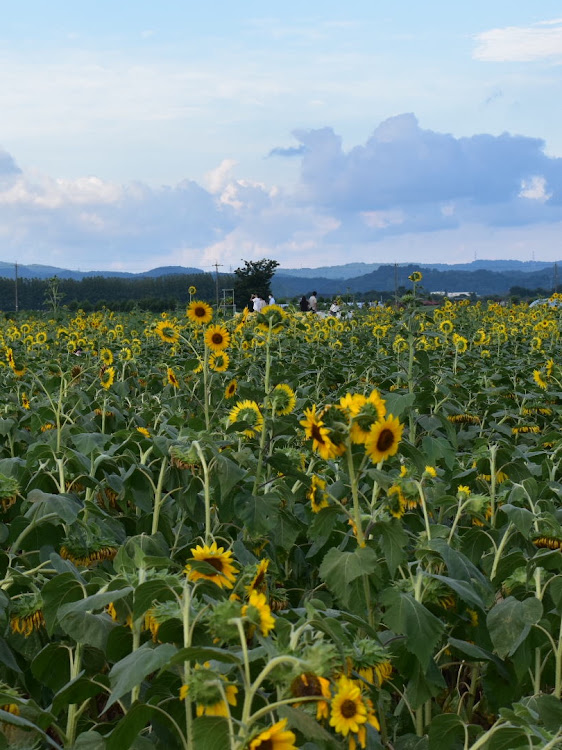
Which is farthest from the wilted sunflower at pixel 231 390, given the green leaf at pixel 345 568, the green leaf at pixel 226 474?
the green leaf at pixel 345 568

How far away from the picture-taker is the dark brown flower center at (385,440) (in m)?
2.24

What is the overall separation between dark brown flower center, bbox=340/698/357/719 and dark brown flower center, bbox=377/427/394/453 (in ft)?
3.00

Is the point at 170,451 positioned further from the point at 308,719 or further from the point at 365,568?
the point at 308,719

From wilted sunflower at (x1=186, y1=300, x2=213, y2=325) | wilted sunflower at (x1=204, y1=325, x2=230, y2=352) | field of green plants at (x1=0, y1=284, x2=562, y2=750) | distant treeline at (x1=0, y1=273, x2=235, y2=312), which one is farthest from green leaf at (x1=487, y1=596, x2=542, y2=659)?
distant treeline at (x1=0, y1=273, x2=235, y2=312)

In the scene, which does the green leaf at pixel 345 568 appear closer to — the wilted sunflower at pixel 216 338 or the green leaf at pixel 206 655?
the green leaf at pixel 206 655

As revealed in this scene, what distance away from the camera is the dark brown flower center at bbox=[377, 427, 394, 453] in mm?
2244

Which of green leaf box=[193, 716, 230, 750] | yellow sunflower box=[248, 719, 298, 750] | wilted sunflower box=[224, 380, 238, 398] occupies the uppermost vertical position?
wilted sunflower box=[224, 380, 238, 398]

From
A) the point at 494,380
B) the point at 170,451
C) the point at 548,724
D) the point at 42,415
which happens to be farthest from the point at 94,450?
the point at 494,380

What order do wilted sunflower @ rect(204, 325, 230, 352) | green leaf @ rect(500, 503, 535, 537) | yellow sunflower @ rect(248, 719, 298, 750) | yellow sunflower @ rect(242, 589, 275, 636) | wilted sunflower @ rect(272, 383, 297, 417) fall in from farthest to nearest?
wilted sunflower @ rect(204, 325, 230, 352) < wilted sunflower @ rect(272, 383, 297, 417) < green leaf @ rect(500, 503, 535, 537) < yellow sunflower @ rect(242, 589, 275, 636) < yellow sunflower @ rect(248, 719, 298, 750)

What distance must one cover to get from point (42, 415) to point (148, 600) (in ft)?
8.57

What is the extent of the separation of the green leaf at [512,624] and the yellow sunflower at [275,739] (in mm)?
1237

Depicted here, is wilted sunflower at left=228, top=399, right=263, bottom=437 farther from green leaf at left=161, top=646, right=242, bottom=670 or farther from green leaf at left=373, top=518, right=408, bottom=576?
green leaf at left=161, top=646, right=242, bottom=670

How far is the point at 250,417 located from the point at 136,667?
190 centimetres

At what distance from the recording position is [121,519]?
340 cm
